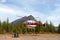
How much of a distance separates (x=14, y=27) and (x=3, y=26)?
3.37 metres

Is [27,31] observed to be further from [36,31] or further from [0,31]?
[0,31]

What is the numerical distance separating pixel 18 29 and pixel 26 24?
7.96 metres

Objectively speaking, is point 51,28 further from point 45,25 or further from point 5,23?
point 5,23

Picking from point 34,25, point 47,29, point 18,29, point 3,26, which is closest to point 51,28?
point 47,29

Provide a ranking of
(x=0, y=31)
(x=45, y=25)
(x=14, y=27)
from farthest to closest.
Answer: (x=45, y=25), (x=14, y=27), (x=0, y=31)

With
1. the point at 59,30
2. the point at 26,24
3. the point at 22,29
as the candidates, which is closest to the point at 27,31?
the point at 22,29

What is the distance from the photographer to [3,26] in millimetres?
58438

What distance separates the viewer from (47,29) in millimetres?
61406

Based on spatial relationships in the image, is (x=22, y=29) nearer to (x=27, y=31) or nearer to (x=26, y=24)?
(x=27, y=31)

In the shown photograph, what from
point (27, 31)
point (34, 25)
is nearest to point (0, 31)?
point (27, 31)

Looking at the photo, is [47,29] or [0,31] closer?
[0,31]

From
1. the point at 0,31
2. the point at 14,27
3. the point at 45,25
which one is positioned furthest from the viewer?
the point at 45,25

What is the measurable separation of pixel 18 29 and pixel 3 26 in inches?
191

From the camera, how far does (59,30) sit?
5881 centimetres
